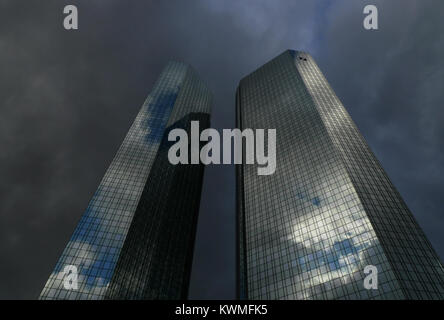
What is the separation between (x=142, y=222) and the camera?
117812 millimetres

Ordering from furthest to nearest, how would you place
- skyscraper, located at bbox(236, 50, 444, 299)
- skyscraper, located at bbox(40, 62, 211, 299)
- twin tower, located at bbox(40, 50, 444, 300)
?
skyscraper, located at bbox(40, 62, 211, 299)
twin tower, located at bbox(40, 50, 444, 300)
skyscraper, located at bbox(236, 50, 444, 299)

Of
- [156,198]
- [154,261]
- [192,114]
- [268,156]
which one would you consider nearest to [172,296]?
[154,261]

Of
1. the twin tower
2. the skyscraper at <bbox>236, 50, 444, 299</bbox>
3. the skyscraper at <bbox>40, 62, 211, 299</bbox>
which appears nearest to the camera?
the skyscraper at <bbox>236, 50, 444, 299</bbox>

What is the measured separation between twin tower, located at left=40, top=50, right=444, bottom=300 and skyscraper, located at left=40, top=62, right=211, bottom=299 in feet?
1.48

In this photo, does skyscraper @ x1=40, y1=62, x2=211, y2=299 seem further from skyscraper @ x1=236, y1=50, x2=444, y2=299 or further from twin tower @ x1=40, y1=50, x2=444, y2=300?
skyscraper @ x1=236, y1=50, x2=444, y2=299

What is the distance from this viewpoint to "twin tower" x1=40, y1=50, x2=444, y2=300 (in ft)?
241

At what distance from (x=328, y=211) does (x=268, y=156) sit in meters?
43.1

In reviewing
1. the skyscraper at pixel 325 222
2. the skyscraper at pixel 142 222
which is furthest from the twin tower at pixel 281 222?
the skyscraper at pixel 142 222

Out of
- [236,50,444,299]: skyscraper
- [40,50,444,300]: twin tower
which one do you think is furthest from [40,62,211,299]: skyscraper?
[236,50,444,299]: skyscraper

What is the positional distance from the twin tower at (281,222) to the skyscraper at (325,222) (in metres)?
0.32

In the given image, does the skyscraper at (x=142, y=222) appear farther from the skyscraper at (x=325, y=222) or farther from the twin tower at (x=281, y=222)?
the skyscraper at (x=325, y=222)

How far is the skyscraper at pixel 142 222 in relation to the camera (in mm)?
92875

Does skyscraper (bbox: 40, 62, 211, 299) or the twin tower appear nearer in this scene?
the twin tower
